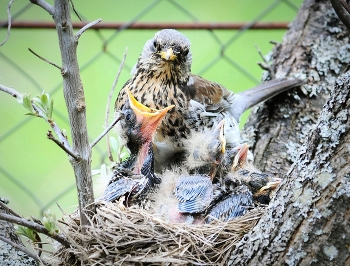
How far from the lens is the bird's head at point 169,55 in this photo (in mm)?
2676

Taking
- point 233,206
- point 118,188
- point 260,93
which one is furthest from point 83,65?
point 233,206

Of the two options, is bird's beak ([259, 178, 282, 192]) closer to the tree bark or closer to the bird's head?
the bird's head

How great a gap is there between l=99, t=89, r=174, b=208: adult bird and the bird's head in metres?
0.30

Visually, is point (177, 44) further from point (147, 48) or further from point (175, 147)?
point (175, 147)

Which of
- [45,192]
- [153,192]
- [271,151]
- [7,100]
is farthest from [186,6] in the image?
[153,192]

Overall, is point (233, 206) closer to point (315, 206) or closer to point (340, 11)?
point (315, 206)

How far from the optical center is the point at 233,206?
220 centimetres

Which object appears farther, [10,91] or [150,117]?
[150,117]

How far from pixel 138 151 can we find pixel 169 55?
0.50 metres

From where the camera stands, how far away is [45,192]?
4184mm

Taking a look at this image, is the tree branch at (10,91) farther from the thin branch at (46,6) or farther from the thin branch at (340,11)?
the thin branch at (340,11)

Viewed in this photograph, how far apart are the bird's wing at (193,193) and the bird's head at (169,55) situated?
0.64 m

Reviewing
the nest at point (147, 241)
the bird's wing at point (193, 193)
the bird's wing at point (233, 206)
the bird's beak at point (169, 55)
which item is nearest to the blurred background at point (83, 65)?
the bird's beak at point (169, 55)

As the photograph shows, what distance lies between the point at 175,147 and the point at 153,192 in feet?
1.39
